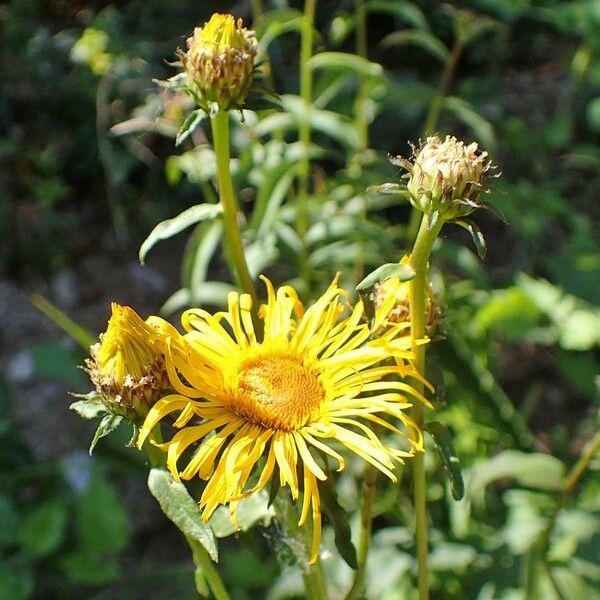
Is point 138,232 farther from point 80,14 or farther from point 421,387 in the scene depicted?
point 421,387

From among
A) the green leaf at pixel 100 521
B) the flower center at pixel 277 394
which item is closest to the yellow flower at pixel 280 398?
the flower center at pixel 277 394

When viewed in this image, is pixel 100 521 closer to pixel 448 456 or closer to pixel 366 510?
pixel 366 510

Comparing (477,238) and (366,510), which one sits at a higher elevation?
(477,238)

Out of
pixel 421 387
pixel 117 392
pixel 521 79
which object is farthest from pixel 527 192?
pixel 117 392

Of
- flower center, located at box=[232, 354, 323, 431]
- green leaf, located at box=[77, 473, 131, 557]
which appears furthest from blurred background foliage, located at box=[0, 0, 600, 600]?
flower center, located at box=[232, 354, 323, 431]

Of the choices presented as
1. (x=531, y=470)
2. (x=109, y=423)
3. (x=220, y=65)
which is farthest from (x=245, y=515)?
(x=531, y=470)

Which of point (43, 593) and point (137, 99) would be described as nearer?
point (43, 593)
